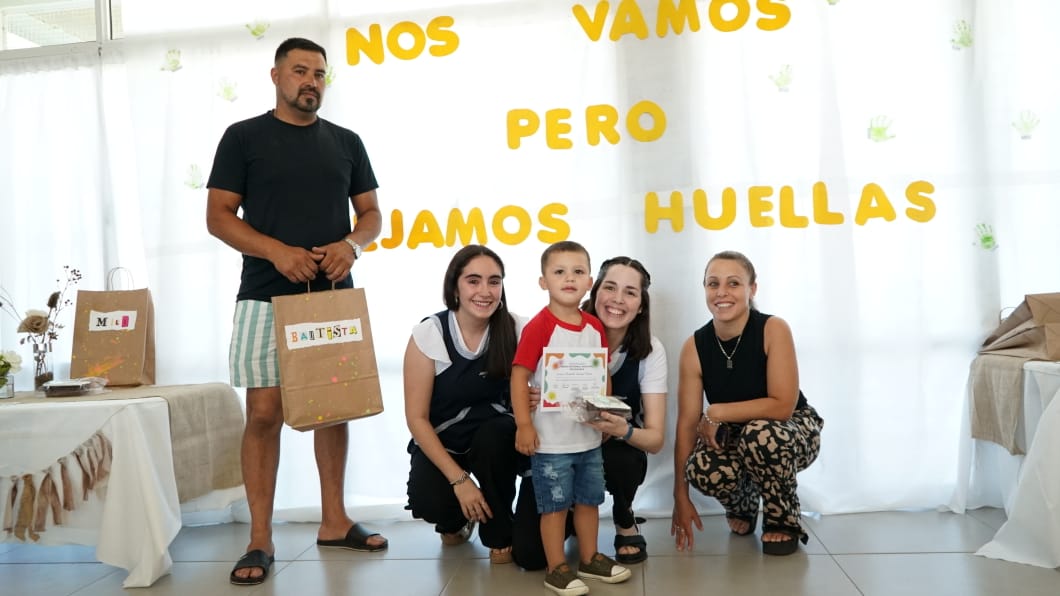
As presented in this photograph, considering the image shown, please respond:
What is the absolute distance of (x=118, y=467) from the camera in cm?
220

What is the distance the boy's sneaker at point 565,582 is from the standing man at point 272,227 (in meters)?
0.69

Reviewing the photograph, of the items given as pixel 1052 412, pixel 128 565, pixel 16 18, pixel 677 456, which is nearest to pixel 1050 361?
pixel 1052 412

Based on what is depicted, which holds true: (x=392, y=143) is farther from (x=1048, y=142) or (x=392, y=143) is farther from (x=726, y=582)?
(x=1048, y=142)

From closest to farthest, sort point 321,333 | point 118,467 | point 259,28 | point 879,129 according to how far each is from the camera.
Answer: point 118,467, point 321,333, point 879,129, point 259,28

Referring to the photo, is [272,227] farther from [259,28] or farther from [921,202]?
[921,202]

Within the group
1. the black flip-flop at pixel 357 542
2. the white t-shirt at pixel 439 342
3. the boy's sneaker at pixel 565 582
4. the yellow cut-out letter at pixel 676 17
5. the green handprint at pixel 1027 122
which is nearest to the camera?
the boy's sneaker at pixel 565 582

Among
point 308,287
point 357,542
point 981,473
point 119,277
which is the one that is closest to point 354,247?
point 308,287

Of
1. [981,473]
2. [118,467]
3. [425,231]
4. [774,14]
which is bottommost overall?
[981,473]

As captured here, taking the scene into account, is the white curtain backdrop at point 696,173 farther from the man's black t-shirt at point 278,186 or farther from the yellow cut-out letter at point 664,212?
the man's black t-shirt at point 278,186

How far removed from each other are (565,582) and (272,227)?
4.27ft

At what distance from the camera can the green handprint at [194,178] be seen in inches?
121

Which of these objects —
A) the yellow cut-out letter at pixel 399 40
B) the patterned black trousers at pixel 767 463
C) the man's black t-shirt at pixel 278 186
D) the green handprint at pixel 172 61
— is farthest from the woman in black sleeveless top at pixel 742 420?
the green handprint at pixel 172 61

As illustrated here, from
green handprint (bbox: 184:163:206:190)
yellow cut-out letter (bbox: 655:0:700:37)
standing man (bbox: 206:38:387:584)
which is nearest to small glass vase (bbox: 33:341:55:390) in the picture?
green handprint (bbox: 184:163:206:190)

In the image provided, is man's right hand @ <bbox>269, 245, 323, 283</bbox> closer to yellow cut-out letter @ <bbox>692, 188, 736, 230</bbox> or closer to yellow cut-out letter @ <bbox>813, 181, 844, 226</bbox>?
yellow cut-out letter @ <bbox>692, 188, 736, 230</bbox>
